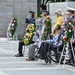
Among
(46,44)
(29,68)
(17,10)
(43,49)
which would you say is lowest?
(29,68)

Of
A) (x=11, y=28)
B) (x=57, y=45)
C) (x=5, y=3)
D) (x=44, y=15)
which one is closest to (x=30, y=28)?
(x=44, y=15)

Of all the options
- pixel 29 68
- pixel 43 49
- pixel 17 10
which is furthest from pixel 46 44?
pixel 17 10

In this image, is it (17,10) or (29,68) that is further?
(17,10)

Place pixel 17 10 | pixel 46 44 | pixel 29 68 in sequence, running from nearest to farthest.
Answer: pixel 29 68 < pixel 46 44 < pixel 17 10

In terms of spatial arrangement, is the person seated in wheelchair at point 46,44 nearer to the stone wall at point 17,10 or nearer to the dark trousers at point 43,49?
the dark trousers at point 43,49

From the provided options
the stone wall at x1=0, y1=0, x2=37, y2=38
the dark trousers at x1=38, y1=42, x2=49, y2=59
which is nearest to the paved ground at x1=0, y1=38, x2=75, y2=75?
the dark trousers at x1=38, y1=42, x2=49, y2=59

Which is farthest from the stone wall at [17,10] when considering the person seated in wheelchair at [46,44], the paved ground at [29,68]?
the person seated in wheelchair at [46,44]

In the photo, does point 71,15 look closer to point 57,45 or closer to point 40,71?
point 57,45

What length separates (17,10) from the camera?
2831 cm

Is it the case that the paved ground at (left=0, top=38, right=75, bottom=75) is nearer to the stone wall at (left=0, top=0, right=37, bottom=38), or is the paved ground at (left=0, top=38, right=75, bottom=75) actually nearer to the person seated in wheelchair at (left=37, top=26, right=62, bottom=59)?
the person seated in wheelchair at (left=37, top=26, right=62, bottom=59)

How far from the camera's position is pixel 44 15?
47.1 ft

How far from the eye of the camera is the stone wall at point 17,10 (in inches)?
1112

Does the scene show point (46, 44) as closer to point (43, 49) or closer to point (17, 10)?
point (43, 49)

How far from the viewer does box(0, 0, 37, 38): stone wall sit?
1112 inches
